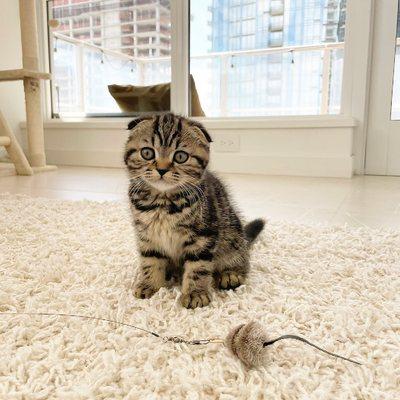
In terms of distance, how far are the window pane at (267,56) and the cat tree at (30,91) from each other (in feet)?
3.70

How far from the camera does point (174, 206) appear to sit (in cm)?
79

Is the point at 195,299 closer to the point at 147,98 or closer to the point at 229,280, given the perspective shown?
the point at 229,280

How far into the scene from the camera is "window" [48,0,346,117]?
281 cm

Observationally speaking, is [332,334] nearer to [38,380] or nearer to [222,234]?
[222,234]

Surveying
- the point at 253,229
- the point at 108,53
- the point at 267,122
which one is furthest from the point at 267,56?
the point at 253,229

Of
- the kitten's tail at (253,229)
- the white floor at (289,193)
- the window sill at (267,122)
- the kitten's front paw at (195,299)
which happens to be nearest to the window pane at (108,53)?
the window sill at (267,122)

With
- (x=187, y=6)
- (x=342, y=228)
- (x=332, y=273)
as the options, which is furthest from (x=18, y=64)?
(x=332, y=273)

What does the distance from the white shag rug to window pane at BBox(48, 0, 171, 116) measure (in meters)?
2.45

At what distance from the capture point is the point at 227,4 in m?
2.99

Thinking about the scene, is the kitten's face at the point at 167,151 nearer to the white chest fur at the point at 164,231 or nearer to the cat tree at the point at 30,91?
the white chest fur at the point at 164,231

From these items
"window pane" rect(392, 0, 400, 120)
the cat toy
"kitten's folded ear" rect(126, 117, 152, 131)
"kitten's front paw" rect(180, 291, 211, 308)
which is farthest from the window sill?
the cat toy

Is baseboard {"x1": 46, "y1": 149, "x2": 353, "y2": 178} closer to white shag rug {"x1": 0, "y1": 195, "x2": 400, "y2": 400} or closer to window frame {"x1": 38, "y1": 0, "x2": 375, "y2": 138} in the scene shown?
window frame {"x1": 38, "y1": 0, "x2": 375, "y2": 138}

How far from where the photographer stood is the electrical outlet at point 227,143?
2.93 meters

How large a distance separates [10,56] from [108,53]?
0.79 m
